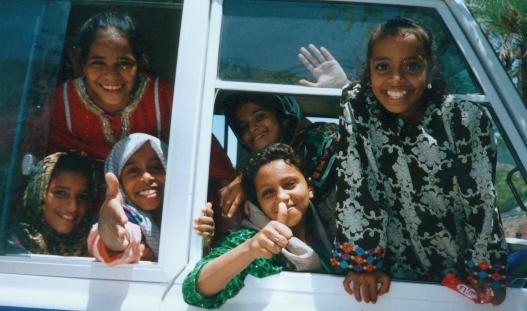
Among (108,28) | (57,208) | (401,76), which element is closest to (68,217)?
(57,208)

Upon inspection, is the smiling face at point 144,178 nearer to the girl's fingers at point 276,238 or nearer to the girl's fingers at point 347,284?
the girl's fingers at point 276,238

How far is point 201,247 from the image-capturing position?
1789 millimetres

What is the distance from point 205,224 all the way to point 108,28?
109 cm

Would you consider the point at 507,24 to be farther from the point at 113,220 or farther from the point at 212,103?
the point at 113,220

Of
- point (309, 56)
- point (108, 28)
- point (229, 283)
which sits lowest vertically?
point (229, 283)

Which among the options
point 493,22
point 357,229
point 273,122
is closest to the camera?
point 357,229

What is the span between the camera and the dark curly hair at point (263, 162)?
2.07m

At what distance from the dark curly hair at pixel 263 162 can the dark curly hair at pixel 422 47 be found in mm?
377

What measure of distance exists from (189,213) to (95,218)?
397 millimetres

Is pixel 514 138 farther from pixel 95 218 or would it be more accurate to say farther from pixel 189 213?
pixel 95 218

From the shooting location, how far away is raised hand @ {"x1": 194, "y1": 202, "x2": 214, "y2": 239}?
5.73 ft

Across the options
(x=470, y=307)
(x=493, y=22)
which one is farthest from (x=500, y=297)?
(x=493, y=22)

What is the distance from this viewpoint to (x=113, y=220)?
173cm

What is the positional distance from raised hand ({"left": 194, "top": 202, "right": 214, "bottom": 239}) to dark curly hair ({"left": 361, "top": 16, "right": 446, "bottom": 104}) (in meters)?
0.67
